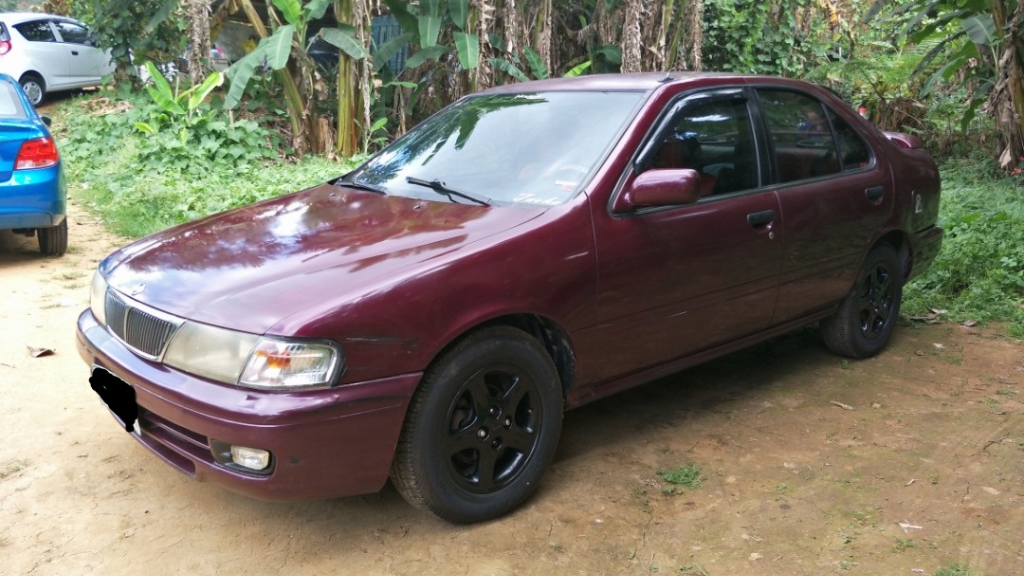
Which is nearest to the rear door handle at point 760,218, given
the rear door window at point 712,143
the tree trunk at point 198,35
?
the rear door window at point 712,143

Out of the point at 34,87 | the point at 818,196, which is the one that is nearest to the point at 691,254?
the point at 818,196

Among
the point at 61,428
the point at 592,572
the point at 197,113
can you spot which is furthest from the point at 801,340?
the point at 197,113

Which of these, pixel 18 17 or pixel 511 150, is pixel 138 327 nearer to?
pixel 511 150

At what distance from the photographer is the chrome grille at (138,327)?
3039mm

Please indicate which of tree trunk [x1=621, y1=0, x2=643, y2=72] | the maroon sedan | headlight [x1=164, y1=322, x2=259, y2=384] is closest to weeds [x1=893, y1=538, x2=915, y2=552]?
the maroon sedan

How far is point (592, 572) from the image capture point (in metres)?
2.99

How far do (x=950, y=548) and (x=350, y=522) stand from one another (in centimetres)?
215

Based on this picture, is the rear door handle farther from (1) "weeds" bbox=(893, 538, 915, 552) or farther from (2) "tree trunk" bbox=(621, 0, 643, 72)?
(2) "tree trunk" bbox=(621, 0, 643, 72)

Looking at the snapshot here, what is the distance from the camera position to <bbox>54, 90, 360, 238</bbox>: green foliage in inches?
327

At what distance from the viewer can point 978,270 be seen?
20.7 feet

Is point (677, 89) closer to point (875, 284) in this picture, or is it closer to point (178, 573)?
point (875, 284)

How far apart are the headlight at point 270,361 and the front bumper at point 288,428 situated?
3cm

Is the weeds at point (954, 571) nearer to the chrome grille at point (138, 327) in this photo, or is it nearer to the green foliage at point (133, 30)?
the chrome grille at point (138, 327)

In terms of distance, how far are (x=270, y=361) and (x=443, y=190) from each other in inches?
51.6
